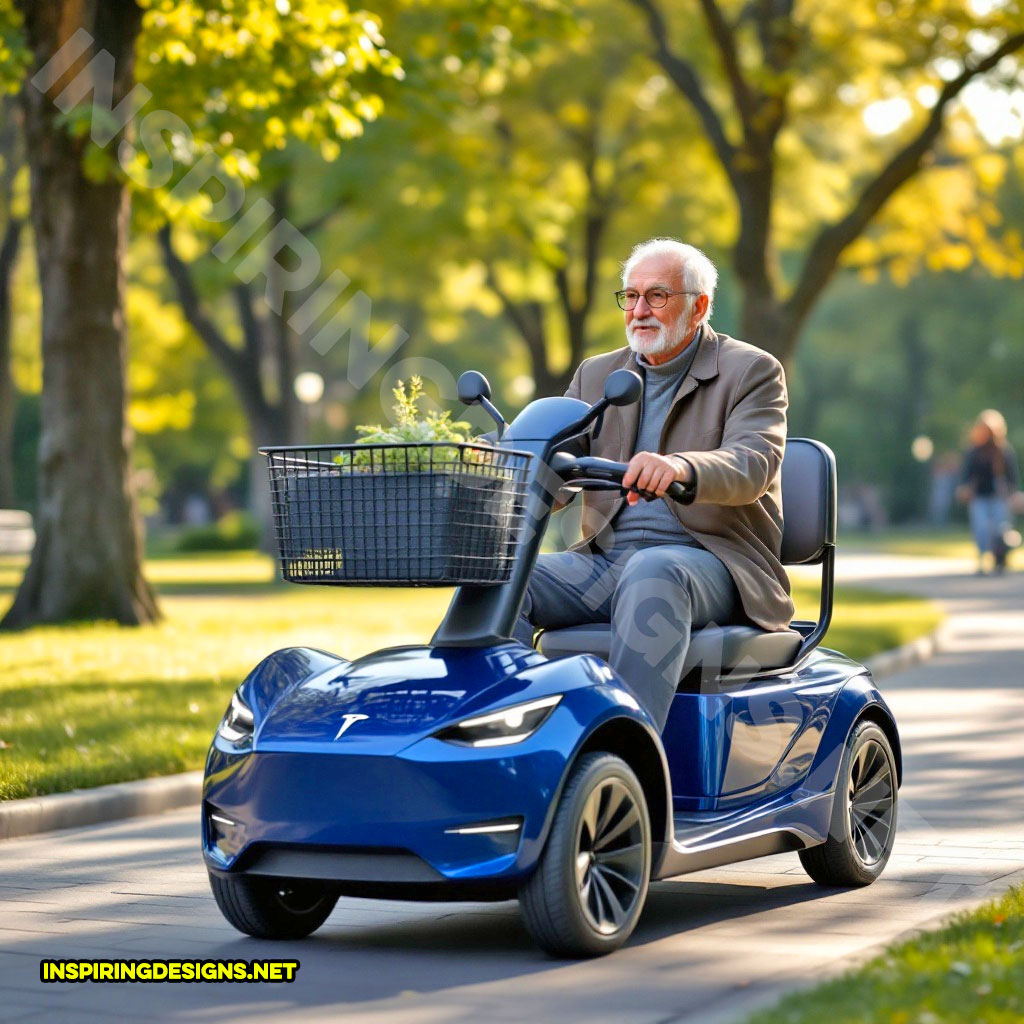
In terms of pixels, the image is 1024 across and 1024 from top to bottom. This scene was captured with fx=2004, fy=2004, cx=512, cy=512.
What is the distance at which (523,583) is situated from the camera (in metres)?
5.44

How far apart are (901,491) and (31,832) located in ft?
208

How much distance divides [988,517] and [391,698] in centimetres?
2486

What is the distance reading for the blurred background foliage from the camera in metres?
16.2

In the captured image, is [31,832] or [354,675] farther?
[31,832]

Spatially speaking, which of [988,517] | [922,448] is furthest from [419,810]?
[922,448]

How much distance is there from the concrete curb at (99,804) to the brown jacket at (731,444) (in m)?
3.03

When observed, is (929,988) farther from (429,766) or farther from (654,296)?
(654,296)

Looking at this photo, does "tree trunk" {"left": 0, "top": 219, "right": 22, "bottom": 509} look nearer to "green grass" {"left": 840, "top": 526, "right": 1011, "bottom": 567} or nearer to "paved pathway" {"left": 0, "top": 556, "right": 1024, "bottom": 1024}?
"green grass" {"left": 840, "top": 526, "right": 1011, "bottom": 567}

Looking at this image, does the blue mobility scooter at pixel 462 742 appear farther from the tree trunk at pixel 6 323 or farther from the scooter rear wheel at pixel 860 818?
the tree trunk at pixel 6 323

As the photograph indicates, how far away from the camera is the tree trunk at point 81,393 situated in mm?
15883

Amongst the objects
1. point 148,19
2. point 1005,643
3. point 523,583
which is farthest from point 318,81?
point 523,583

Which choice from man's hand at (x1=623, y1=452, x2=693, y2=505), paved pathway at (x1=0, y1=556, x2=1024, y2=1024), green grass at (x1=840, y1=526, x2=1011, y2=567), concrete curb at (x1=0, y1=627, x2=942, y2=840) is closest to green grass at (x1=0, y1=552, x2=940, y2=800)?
concrete curb at (x1=0, y1=627, x2=942, y2=840)

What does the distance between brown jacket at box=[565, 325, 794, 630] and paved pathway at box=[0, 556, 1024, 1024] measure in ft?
3.07

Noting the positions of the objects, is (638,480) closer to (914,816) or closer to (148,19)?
A: (914,816)
